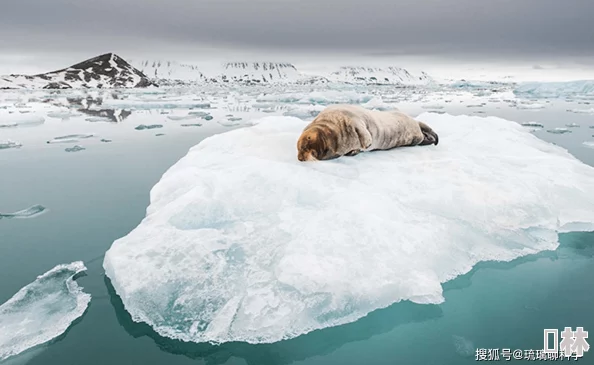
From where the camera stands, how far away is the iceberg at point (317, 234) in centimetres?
212

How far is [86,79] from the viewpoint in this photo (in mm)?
72688

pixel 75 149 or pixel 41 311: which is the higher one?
pixel 75 149

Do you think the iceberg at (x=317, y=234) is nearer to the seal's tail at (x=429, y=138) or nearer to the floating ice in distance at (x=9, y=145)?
the seal's tail at (x=429, y=138)

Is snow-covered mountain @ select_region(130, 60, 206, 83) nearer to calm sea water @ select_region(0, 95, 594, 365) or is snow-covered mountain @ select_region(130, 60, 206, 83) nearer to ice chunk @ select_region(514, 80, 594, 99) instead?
ice chunk @ select_region(514, 80, 594, 99)

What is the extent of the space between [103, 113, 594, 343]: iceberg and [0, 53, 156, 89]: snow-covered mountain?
74683mm

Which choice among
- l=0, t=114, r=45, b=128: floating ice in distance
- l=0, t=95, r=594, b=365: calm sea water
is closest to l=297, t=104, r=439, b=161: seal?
l=0, t=95, r=594, b=365: calm sea water

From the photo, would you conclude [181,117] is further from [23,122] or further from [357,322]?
[357,322]

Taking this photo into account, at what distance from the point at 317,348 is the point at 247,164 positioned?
7.23 ft

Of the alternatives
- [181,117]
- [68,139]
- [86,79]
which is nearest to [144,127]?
[68,139]

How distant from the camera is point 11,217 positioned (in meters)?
3.53

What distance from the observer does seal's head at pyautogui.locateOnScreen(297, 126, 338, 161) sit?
13.8 feet

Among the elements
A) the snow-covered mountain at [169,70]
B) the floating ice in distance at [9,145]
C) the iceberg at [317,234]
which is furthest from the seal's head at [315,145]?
the snow-covered mountain at [169,70]

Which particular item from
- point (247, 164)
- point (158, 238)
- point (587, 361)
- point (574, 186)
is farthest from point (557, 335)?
point (247, 164)

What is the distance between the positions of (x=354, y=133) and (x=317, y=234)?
8.05ft
